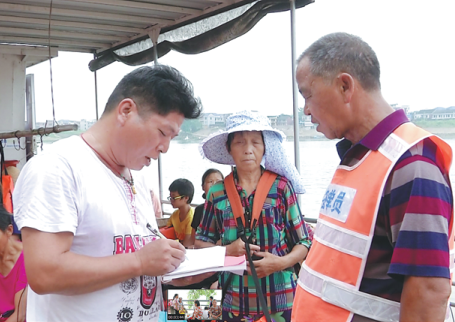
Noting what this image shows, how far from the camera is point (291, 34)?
154 inches

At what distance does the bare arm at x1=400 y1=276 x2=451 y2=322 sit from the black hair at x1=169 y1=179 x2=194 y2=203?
3663 mm

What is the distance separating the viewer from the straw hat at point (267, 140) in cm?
227

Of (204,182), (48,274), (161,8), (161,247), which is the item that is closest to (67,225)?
(48,274)

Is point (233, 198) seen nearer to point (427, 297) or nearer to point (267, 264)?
point (267, 264)

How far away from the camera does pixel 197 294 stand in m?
2.16

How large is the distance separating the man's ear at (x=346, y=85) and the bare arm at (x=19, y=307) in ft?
5.97

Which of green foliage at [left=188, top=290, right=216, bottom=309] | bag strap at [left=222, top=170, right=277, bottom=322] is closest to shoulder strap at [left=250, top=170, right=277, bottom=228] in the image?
bag strap at [left=222, top=170, right=277, bottom=322]

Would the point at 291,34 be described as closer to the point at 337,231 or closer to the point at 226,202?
the point at 226,202

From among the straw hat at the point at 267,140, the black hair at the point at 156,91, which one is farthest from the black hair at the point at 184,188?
the black hair at the point at 156,91

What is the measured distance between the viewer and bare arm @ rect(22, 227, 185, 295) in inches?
41.8

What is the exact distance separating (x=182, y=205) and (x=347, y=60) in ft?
11.8

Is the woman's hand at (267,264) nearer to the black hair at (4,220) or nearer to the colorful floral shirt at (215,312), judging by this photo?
the colorful floral shirt at (215,312)

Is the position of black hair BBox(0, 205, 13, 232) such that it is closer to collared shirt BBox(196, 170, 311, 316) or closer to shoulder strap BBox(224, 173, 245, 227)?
collared shirt BBox(196, 170, 311, 316)

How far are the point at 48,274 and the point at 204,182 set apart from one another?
3.24m
